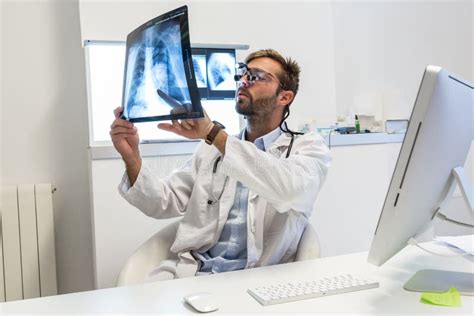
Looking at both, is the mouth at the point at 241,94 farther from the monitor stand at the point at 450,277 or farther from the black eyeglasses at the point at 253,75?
the monitor stand at the point at 450,277

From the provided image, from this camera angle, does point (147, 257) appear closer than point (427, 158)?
No

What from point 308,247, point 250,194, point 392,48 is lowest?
point 308,247

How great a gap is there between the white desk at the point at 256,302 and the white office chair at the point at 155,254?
0.24 m

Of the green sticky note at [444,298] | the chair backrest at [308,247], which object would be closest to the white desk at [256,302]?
the green sticky note at [444,298]

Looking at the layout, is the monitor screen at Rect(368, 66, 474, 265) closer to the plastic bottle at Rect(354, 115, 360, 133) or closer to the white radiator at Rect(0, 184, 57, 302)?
the plastic bottle at Rect(354, 115, 360, 133)

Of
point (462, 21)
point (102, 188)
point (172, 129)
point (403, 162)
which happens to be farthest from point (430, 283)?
point (462, 21)

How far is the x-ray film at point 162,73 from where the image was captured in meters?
1.23

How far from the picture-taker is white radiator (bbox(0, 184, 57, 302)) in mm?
2096

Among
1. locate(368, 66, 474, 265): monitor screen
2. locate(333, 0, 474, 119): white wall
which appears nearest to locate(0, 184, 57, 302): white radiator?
locate(368, 66, 474, 265): monitor screen

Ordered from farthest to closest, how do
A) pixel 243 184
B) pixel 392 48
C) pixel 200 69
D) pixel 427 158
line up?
pixel 392 48 → pixel 200 69 → pixel 243 184 → pixel 427 158

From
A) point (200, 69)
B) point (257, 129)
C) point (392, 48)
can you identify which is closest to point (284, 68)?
point (257, 129)

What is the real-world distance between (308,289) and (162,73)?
74 cm

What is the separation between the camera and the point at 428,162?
0.89m

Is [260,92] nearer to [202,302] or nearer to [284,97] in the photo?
[284,97]
